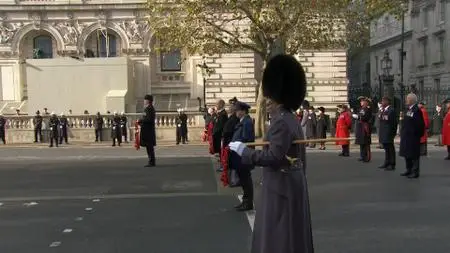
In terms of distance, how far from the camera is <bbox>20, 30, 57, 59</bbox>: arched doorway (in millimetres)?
47844

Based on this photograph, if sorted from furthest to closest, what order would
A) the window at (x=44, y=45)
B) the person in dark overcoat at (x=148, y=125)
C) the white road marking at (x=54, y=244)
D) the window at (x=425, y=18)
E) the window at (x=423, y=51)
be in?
the window at (x=423, y=51) → the window at (x=425, y=18) → the window at (x=44, y=45) → the person in dark overcoat at (x=148, y=125) → the white road marking at (x=54, y=244)

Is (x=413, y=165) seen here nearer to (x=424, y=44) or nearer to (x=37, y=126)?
(x=37, y=126)

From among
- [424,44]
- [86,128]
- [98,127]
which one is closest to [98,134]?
[98,127]

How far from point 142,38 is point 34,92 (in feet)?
50.0

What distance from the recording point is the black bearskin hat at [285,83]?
4973mm

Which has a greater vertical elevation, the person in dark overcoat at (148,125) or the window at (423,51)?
the window at (423,51)

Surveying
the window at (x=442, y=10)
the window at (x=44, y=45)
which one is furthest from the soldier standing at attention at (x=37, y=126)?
the window at (x=442, y=10)

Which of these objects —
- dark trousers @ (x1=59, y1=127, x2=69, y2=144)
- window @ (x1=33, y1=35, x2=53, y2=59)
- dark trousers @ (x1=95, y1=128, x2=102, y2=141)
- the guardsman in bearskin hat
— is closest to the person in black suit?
the guardsman in bearskin hat

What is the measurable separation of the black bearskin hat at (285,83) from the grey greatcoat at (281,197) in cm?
13

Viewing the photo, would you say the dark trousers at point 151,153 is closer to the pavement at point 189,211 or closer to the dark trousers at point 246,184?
the pavement at point 189,211

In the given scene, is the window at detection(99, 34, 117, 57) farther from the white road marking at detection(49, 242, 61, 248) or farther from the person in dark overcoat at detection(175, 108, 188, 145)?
the white road marking at detection(49, 242, 61, 248)

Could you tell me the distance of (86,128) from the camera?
1190 inches

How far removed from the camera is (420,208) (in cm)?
933

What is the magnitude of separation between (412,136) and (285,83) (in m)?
8.50
